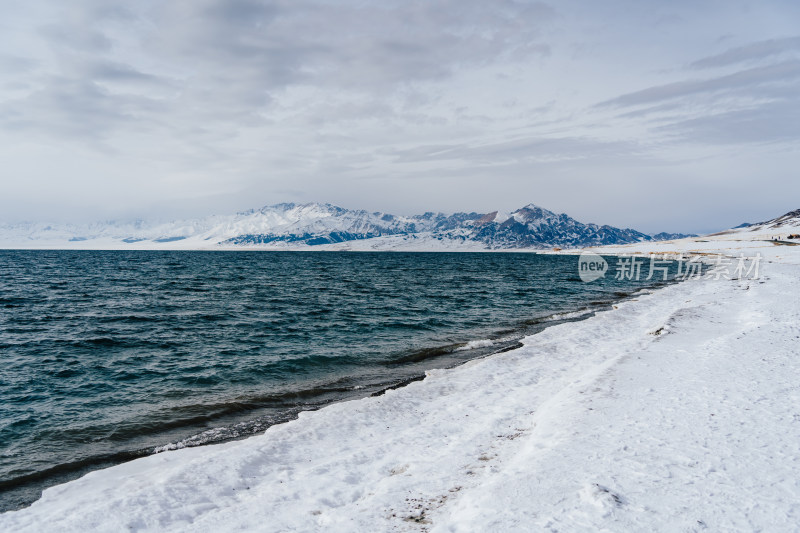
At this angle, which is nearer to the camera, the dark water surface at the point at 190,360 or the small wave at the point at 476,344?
the dark water surface at the point at 190,360

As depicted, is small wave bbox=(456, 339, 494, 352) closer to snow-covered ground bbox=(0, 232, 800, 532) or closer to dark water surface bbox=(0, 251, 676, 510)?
dark water surface bbox=(0, 251, 676, 510)

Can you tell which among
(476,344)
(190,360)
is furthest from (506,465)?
(190,360)

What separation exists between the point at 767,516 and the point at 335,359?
16.3m

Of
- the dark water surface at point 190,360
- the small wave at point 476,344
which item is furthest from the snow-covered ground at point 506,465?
the small wave at point 476,344

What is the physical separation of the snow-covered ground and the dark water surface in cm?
195

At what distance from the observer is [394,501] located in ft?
25.8

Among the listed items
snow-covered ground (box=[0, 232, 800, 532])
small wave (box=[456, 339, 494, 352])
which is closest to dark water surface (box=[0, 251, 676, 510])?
small wave (box=[456, 339, 494, 352])

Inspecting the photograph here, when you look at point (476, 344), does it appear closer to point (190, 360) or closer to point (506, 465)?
point (190, 360)

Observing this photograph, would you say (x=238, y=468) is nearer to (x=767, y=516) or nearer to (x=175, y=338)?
(x=767, y=516)

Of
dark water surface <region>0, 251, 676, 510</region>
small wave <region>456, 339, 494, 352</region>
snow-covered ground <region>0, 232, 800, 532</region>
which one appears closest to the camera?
snow-covered ground <region>0, 232, 800, 532</region>

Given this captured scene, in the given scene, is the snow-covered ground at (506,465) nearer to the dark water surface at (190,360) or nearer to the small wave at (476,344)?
the dark water surface at (190,360)

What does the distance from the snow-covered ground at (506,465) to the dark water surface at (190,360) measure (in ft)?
6.40

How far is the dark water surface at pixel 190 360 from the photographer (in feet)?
39.8

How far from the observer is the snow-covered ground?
691 cm
